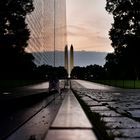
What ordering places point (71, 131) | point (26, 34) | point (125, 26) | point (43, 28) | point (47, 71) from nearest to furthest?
1. point (71, 131)
2. point (43, 28)
3. point (47, 71)
4. point (26, 34)
5. point (125, 26)

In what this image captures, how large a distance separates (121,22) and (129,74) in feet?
174

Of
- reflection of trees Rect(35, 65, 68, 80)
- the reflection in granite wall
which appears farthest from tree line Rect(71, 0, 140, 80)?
the reflection in granite wall

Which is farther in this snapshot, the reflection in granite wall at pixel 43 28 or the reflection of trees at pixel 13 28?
the reflection of trees at pixel 13 28

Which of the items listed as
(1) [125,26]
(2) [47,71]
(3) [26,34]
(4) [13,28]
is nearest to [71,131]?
(2) [47,71]

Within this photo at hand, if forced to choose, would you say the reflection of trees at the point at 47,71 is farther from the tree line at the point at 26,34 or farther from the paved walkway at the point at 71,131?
the paved walkway at the point at 71,131

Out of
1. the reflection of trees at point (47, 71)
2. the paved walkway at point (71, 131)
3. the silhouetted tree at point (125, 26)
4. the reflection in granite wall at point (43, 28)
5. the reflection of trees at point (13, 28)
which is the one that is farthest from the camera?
the silhouetted tree at point (125, 26)

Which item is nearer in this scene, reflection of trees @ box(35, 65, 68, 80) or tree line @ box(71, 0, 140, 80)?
reflection of trees @ box(35, 65, 68, 80)

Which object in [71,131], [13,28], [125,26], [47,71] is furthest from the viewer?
[125,26]

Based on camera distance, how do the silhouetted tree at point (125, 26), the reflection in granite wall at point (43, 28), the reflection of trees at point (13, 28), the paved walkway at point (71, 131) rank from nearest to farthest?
the paved walkway at point (71, 131)
the reflection in granite wall at point (43, 28)
the reflection of trees at point (13, 28)
the silhouetted tree at point (125, 26)

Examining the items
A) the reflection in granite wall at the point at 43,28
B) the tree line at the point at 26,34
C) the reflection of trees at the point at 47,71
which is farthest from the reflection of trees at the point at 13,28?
the reflection in granite wall at the point at 43,28

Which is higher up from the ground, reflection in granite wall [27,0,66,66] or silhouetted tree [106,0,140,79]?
silhouetted tree [106,0,140,79]

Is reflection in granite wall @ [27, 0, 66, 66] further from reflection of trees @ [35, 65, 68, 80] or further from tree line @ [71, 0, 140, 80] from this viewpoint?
tree line @ [71, 0, 140, 80]

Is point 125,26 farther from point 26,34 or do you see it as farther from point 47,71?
point 47,71

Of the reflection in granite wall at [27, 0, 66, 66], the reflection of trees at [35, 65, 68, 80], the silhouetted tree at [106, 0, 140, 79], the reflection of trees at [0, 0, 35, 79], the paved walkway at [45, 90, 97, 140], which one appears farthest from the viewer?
the silhouetted tree at [106, 0, 140, 79]
